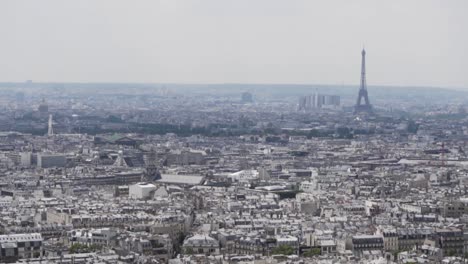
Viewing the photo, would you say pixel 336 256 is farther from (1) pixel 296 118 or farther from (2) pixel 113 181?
(1) pixel 296 118

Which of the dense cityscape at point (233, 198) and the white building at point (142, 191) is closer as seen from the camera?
the dense cityscape at point (233, 198)

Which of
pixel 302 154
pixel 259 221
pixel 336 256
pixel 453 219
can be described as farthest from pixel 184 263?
pixel 302 154

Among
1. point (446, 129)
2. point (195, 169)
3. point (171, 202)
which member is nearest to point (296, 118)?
point (446, 129)

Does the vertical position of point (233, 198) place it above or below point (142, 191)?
above

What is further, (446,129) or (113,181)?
(446,129)

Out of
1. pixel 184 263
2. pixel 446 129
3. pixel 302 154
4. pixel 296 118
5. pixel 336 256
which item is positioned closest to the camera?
pixel 184 263

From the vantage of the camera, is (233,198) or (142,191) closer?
(233,198)

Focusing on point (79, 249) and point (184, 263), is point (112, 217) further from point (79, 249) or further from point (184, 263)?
point (184, 263)

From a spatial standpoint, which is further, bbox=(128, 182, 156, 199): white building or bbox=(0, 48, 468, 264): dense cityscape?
bbox=(128, 182, 156, 199): white building

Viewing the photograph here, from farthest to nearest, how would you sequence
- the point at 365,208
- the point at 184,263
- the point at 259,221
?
the point at 365,208 → the point at 259,221 → the point at 184,263
